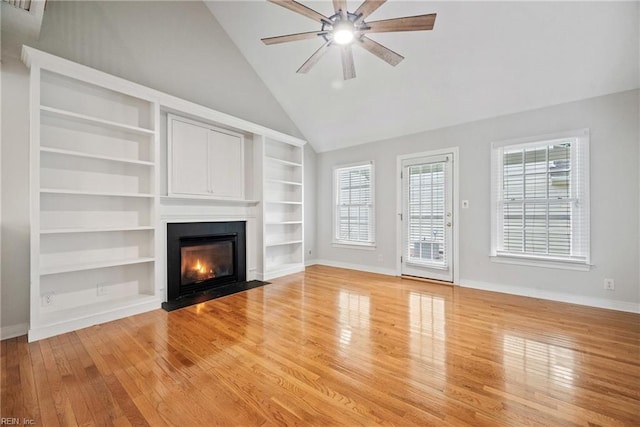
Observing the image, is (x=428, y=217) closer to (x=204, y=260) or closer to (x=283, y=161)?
(x=283, y=161)

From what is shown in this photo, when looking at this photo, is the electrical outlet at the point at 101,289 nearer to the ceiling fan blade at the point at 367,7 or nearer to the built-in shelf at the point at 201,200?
the built-in shelf at the point at 201,200

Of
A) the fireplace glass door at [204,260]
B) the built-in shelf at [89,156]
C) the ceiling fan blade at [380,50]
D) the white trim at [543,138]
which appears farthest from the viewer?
the fireplace glass door at [204,260]

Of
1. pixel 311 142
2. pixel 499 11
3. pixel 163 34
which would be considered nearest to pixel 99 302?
pixel 163 34

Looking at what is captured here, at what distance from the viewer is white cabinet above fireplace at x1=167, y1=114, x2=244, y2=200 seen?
11.9 feet

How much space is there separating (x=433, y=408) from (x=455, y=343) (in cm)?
94

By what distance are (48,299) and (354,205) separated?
458 centimetres

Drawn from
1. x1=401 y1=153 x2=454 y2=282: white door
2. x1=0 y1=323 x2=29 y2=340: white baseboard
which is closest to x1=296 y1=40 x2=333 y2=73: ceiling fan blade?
x1=401 y1=153 x2=454 y2=282: white door

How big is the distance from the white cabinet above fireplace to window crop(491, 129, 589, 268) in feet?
12.9

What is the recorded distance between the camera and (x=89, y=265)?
108 inches

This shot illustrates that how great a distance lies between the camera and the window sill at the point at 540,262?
131 inches

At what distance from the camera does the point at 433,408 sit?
61.3 inches

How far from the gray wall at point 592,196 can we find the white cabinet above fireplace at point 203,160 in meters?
2.65

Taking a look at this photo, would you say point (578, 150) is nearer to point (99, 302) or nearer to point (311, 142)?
point (311, 142)

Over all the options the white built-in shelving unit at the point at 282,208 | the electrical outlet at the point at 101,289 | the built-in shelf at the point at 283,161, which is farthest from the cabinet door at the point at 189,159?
the electrical outlet at the point at 101,289
